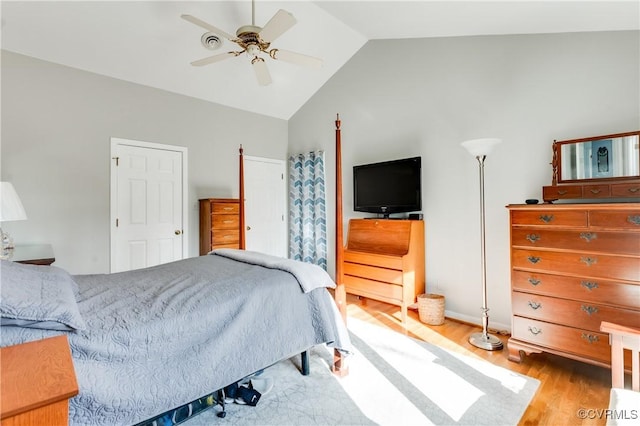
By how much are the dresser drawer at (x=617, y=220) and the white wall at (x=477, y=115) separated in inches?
30.9

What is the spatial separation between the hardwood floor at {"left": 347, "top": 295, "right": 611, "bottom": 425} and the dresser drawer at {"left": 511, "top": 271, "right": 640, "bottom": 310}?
549 millimetres

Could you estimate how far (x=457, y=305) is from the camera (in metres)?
3.34

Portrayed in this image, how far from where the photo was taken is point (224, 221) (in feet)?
13.1

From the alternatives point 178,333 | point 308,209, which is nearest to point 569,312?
point 178,333

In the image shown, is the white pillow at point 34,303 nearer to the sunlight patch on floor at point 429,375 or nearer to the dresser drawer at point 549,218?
the sunlight patch on floor at point 429,375

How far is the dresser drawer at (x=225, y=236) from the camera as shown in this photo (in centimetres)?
393

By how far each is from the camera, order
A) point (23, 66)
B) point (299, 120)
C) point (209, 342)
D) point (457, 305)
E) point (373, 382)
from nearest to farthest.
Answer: point (209, 342) → point (373, 382) → point (23, 66) → point (457, 305) → point (299, 120)

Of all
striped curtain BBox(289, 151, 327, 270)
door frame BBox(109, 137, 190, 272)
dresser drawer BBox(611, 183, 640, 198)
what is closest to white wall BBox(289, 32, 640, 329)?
dresser drawer BBox(611, 183, 640, 198)

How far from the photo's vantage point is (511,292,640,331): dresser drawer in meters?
1.96

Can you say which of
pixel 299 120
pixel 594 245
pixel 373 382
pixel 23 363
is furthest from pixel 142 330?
pixel 299 120

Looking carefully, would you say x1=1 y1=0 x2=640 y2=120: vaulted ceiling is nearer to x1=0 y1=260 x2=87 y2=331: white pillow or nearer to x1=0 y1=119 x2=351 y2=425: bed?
x1=0 y1=119 x2=351 y2=425: bed

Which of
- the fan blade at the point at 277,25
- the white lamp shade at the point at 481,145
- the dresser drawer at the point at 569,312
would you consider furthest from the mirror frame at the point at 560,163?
the fan blade at the point at 277,25

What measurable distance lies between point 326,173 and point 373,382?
3.00 m

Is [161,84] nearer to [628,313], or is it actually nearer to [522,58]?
[522,58]
